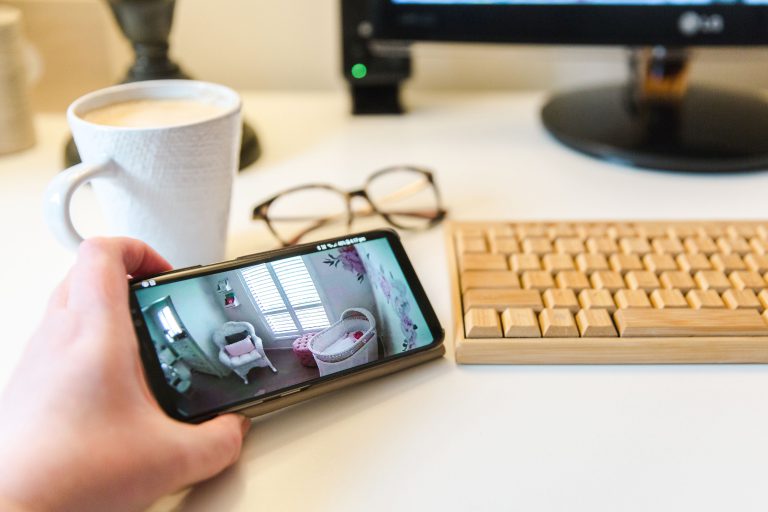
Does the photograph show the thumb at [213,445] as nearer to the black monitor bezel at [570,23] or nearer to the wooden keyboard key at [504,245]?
the wooden keyboard key at [504,245]

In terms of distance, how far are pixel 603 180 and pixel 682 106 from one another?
0.61 feet

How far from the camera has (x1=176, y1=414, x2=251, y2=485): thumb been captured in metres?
0.29

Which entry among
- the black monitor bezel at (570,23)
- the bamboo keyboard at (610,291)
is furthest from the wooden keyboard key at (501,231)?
the black monitor bezel at (570,23)

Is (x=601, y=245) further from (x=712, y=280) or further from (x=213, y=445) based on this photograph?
(x=213, y=445)

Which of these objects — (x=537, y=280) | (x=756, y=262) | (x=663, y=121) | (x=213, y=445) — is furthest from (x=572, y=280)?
(x=663, y=121)

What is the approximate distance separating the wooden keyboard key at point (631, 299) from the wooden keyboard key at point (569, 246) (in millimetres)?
51

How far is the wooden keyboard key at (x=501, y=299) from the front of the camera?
0.39 m

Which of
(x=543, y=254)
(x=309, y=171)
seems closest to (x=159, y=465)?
(x=543, y=254)

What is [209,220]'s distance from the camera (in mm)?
433

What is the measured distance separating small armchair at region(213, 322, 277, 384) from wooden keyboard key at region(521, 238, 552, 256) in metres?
0.20

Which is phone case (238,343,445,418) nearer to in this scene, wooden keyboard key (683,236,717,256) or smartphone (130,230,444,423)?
smartphone (130,230,444,423)

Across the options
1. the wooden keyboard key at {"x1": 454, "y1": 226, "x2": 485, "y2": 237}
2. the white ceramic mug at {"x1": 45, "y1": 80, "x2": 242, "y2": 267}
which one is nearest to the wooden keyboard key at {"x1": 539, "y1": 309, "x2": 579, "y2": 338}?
the wooden keyboard key at {"x1": 454, "y1": 226, "x2": 485, "y2": 237}

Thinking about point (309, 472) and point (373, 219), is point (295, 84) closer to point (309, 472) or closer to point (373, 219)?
point (373, 219)

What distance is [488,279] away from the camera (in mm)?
418
